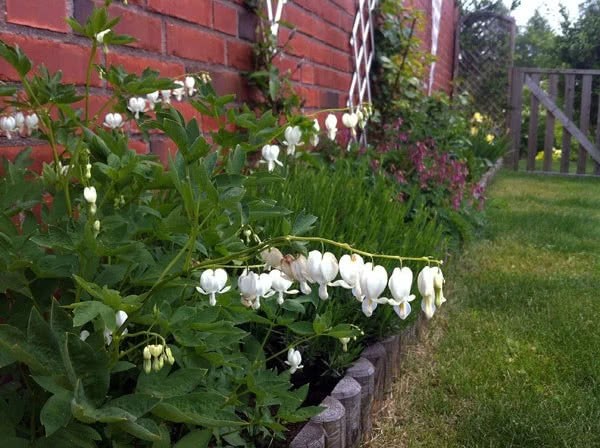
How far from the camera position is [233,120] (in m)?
1.35

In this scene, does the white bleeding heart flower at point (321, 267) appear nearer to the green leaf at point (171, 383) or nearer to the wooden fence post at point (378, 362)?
the green leaf at point (171, 383)

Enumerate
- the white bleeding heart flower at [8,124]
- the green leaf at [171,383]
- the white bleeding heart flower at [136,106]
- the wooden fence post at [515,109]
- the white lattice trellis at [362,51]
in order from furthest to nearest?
the wooden fence post at [515,109] < the white lattice trellis at [362,51] < the white bleeding heart flower at [136,106] < the white bleeding heart flower at [8,124] < the green leaf at [171,383]

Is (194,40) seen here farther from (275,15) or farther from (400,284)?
(400,284)

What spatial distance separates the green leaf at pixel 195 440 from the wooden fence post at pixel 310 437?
401mm

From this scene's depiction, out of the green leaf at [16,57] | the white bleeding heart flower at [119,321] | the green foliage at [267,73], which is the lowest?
the white bleeding heart flower at [119,321]

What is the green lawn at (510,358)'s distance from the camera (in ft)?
6.09

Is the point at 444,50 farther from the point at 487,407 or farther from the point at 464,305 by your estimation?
the point at 487,407

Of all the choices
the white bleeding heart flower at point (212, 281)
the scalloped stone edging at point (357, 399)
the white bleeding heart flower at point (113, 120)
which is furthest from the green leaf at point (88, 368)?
the white bleeding heart flower at point (113, 120)

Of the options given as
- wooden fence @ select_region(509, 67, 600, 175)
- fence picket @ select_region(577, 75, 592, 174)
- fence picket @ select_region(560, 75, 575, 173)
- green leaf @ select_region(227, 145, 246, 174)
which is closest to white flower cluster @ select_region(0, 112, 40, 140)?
green leaf @ select_region(227, 145, 246, 174)

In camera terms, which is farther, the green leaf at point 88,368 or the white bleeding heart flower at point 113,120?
the white bleeding heart flower at point 113,120

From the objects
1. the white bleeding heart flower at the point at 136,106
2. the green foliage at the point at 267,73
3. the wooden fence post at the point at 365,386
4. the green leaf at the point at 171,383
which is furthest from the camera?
the green foliage at the point at 267,73

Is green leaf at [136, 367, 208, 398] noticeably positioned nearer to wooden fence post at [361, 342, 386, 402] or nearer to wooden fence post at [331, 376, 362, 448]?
wooden fence post at [331, 376, 362, 448]

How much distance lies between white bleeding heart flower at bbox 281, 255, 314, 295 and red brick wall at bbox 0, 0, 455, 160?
804mm

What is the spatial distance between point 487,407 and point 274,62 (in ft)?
5.57
